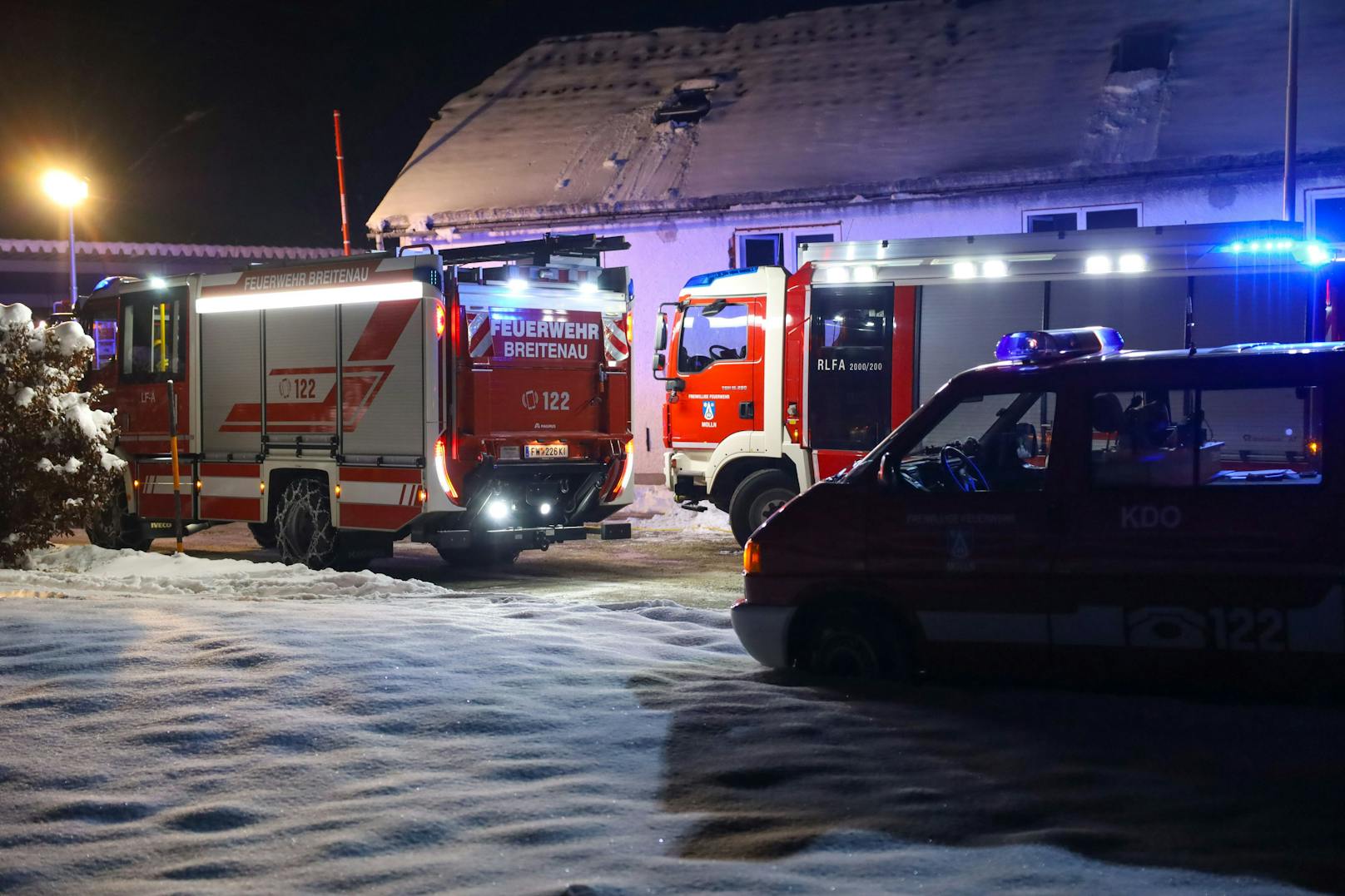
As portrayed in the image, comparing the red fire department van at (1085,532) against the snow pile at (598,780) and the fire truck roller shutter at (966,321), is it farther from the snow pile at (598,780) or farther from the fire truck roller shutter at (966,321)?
the fire truck roller shutter at (966,321)

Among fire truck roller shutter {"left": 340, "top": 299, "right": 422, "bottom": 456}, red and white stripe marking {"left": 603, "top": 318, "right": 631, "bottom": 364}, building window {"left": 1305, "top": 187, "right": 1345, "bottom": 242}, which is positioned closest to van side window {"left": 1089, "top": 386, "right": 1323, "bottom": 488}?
fire truck roller shutter {"left": 340, "top": 299, "right": 422, "bottom": 456}

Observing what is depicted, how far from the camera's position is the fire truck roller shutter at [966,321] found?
14.2 metres

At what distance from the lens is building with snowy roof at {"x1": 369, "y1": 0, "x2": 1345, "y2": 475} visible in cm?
2156

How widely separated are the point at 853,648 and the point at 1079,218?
15883mm

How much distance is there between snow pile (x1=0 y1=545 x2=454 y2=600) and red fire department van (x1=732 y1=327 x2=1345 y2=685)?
15.7ft

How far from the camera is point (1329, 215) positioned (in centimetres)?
2048

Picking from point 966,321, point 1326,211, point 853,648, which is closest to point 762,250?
point 1326,211

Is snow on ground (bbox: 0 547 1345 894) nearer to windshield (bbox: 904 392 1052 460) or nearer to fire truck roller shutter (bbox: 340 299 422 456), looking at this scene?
windshield (bbox: 904 392 1052 460)

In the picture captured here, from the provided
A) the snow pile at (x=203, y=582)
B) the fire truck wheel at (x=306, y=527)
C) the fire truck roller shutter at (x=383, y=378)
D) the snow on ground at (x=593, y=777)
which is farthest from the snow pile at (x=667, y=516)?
the snow on ground at (x=593, y=777)

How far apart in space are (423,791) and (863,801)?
160 centimetres

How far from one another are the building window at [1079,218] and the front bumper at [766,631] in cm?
1527

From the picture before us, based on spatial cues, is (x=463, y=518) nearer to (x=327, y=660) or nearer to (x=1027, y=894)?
(x=327, y=660)

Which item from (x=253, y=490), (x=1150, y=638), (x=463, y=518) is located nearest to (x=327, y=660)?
(x=1150, y=638)

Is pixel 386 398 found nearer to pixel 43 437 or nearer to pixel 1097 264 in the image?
pixel 43 437
